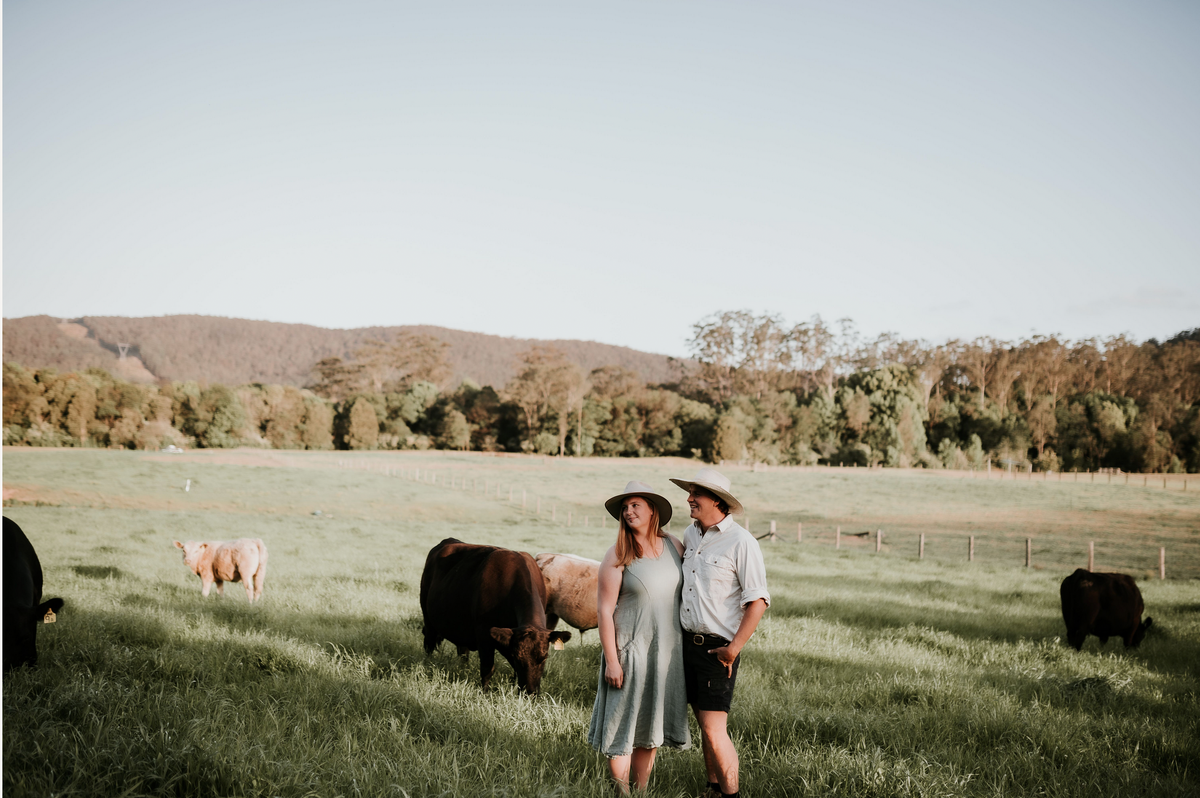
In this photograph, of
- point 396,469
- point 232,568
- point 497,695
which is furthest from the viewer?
point 396,469

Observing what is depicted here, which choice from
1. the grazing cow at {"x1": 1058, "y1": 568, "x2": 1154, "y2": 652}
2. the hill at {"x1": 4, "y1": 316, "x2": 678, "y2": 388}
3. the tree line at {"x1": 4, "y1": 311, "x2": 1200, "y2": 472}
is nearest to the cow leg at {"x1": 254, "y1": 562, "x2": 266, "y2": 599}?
the grazing cow at {"x1": 1058, "y1": 568, "x2": 1154, "y2": 652}

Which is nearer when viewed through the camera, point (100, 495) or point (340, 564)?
point (340, 564)

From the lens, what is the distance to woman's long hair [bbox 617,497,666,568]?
4.05m

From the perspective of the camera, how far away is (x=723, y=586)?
13.4 feet

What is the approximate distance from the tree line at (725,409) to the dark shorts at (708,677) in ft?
144

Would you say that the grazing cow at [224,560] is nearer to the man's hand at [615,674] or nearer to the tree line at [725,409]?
the man's hand at [615,674]

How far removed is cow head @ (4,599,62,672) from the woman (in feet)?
15.2

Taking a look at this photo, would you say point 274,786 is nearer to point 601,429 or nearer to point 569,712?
point 569,712

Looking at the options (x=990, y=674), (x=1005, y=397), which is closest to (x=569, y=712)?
(x=990, y=674)

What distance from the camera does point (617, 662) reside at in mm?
3998

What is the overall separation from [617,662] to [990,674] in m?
5.72

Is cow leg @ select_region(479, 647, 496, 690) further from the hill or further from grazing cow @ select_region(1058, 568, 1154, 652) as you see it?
the hill

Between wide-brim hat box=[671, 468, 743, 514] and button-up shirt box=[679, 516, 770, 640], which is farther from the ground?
wide-brim hat box=[671, 468, 743, 514]

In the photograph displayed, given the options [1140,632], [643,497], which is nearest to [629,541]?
[643,497]
